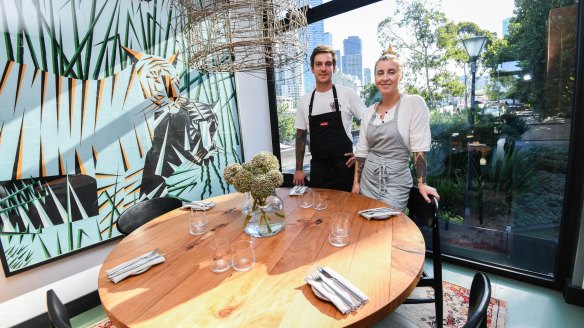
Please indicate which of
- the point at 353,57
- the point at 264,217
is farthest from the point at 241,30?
the point at 353,57

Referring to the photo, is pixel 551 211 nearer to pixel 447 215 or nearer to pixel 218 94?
pixel 447 215

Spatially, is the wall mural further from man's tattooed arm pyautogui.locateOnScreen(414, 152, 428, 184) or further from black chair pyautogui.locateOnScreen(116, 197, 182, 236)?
man's tattooed arm pyautogui.locateOnScreen(414, 152, 428, 184)

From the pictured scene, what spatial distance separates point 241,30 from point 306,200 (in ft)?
3.28

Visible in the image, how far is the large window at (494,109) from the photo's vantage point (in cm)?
188

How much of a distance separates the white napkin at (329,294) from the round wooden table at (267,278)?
2 cm

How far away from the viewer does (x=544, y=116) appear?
192 cm

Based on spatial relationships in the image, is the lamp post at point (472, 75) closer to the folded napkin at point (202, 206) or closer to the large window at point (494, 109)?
the large window at point (494, 109)

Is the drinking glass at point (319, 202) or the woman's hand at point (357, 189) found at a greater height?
the drinking glass at point (319, 202)

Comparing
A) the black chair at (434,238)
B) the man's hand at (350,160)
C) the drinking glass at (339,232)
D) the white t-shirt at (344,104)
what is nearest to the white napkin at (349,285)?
the drinking glass at (339,232)

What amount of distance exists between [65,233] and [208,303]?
5.58 feet

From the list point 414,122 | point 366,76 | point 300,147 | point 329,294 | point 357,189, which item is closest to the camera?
point 329,294

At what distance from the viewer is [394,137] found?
1.80m

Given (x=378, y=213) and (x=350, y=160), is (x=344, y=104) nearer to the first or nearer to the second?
(x=350, y=160)

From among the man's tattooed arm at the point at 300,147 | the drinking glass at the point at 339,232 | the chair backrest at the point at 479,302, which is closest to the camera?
the chair backrest at the point at 479,302
